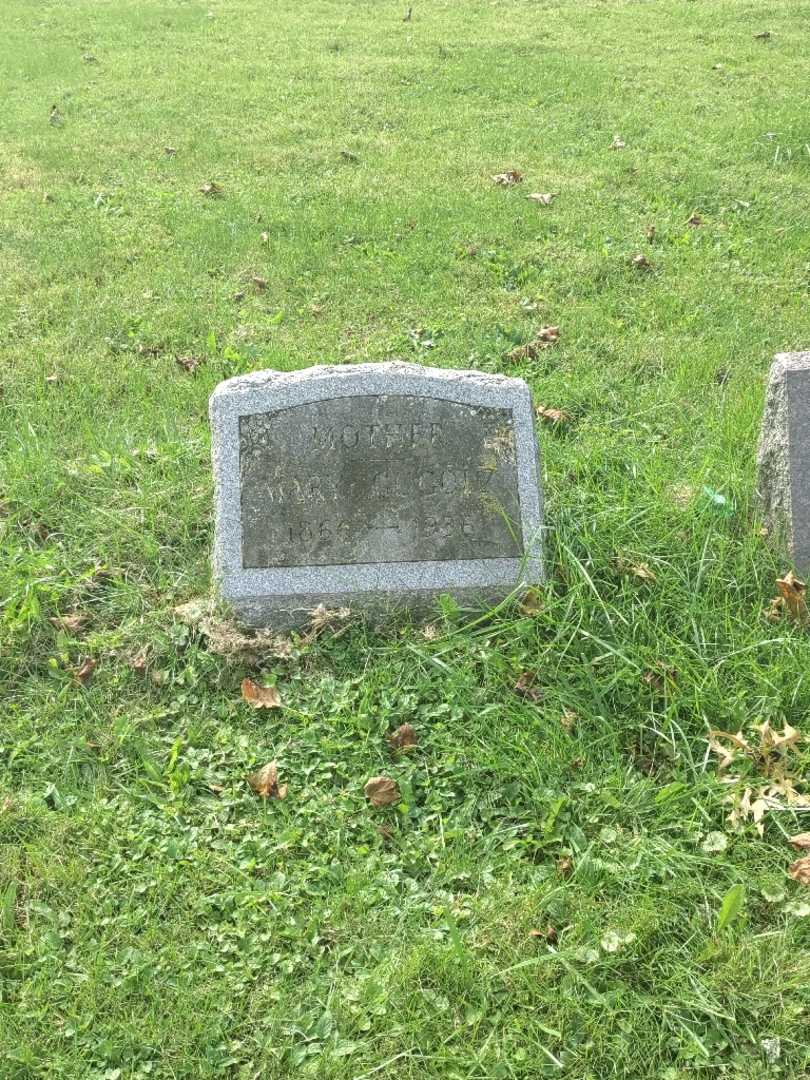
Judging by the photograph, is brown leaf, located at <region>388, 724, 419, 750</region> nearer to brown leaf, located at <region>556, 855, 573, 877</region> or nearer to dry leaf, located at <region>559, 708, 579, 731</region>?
dry leaf, located at <region>559, 708, 579, 731</region>

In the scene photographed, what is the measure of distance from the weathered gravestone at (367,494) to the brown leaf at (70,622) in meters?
0.52

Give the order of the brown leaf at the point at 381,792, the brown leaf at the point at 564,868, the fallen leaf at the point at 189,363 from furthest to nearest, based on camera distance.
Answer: the fallen leaf at the point at 189,363, the brown leaf at the point at 381,792, the brown leaf at the point at 564,868

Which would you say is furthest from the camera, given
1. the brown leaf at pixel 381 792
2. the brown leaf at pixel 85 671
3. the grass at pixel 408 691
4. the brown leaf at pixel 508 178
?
the brown leaf at pixel 508 178

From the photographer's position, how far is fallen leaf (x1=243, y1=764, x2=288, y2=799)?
2.83 m

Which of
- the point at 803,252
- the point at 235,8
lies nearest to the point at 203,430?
the point at 803,252

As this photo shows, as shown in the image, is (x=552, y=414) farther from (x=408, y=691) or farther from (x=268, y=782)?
(x=268, y=782)

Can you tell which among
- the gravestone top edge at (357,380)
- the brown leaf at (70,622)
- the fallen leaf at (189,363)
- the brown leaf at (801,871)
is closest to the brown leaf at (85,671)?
the brown leaf at (70,622)

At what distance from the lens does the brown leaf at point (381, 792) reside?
281 cm

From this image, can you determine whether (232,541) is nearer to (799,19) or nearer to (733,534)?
(733,534)

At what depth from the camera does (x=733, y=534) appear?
3.53m

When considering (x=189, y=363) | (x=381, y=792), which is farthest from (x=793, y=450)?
(x=189, y=363)

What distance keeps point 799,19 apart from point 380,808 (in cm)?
1128

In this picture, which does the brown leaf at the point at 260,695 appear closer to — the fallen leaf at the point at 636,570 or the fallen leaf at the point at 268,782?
the fallen leaf at the point at 268,782

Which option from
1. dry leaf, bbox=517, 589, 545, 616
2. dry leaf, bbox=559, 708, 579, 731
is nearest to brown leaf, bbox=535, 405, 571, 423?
dry leaf, bbox=517, 589, 545, 616
